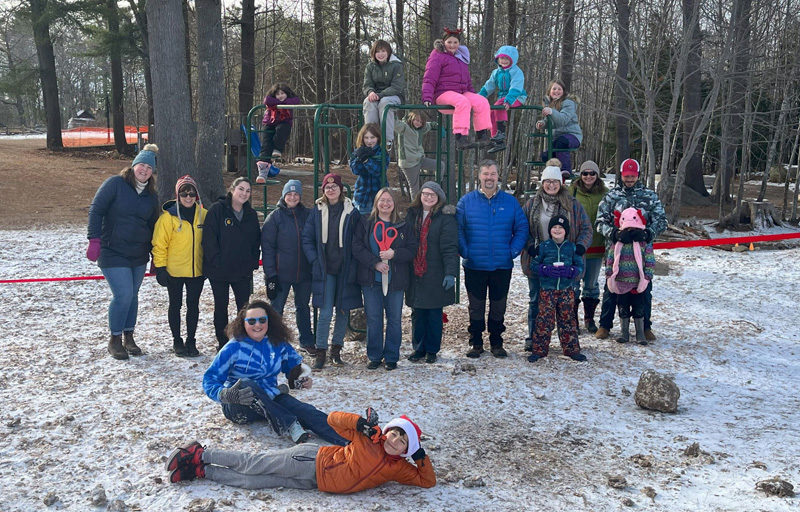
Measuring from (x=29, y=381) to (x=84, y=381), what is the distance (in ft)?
1.38

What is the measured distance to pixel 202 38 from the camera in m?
13.2

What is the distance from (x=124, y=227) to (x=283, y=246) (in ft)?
4.35

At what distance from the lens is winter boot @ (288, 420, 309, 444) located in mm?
4562

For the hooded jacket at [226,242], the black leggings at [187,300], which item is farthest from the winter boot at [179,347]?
the hooded jacket at [226,242]

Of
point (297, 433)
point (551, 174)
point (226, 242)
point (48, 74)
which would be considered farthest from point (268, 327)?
point (48, 74)

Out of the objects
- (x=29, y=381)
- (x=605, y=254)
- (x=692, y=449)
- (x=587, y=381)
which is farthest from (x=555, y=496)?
(x=29, y=381)

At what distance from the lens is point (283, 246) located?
6.09 m

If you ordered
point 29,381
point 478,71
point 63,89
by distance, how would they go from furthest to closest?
point 63,89 < point 478,71 < point 29,381

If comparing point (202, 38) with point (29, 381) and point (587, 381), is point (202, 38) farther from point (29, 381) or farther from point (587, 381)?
point (587, 381)

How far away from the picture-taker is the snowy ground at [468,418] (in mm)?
4039

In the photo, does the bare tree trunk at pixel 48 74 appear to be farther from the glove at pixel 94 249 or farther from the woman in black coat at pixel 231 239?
the woman in black coat at pixel 231 239

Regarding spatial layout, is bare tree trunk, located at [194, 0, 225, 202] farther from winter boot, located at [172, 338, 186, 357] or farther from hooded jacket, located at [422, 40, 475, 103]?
winter boot, located at [172, 338, 186, 357]

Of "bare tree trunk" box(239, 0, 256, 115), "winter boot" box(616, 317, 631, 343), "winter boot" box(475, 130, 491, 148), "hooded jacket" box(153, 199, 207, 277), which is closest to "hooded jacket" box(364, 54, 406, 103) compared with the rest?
"winter boot" box(475, 130, 491, 148)

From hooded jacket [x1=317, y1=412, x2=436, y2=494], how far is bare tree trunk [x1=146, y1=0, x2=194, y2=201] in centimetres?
930
